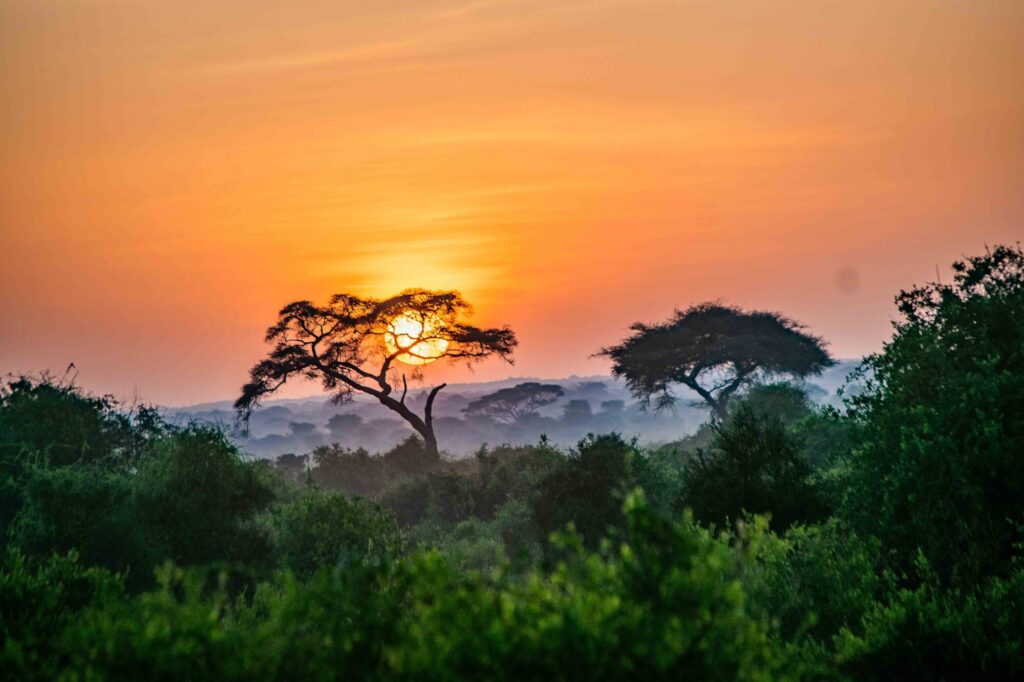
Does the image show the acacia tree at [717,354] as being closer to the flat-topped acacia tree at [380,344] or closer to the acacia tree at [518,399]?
the flat-topped acacia tree at [380,344]

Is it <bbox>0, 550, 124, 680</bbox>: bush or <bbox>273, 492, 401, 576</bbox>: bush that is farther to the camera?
<bbox>273, 492, 401, 576</bbox>: bush

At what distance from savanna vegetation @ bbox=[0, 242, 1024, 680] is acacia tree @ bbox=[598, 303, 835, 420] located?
2814 cm

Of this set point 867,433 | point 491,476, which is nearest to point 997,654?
point 867,433

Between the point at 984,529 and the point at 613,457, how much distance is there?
57.3 feet

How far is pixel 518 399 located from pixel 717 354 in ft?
207

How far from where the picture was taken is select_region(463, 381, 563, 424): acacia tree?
433ft

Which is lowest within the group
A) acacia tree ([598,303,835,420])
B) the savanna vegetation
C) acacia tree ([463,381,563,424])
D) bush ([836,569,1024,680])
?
bush ([836,569,1024,680])

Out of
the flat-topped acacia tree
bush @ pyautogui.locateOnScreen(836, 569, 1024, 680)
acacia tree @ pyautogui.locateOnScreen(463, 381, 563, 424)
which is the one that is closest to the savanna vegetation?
bush @ pyautogui.locateOnScreen(836, 569, 1024, 680)

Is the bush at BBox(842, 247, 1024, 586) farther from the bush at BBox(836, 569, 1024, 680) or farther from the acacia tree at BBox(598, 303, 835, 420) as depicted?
the acacia tree at BBox(598, 303, 835, 420)

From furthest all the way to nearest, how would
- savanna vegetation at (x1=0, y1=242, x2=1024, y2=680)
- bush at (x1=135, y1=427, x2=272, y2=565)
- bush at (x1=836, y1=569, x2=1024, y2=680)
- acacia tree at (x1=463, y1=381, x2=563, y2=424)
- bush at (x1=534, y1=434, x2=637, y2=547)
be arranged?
1. acacia tree at (x1=463, y1=381, x2=563, y2=424)
2. bush at (x1=534, y1=434, x2=637, y2=547)
3. bush at (x1=135, y1=427, x2=272, y2=565)
4. bush at (x1=836, y1=569, x2=1024, y2=680)
5. savanna vegetation at (x1=0, y1=242, x2=1024, y2=680)

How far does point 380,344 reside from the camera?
→ 6944 centimetres

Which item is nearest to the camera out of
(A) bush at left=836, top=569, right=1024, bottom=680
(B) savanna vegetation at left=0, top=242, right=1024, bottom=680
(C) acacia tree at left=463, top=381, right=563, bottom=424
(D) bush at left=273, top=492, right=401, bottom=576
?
(B) savanna vegetation at left=0, top=242, right=1024, bottom=680

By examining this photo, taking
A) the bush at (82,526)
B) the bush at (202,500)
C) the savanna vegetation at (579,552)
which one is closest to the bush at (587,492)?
the savanna vegetation at (579,552)

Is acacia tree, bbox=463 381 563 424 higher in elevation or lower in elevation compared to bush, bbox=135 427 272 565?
higher
